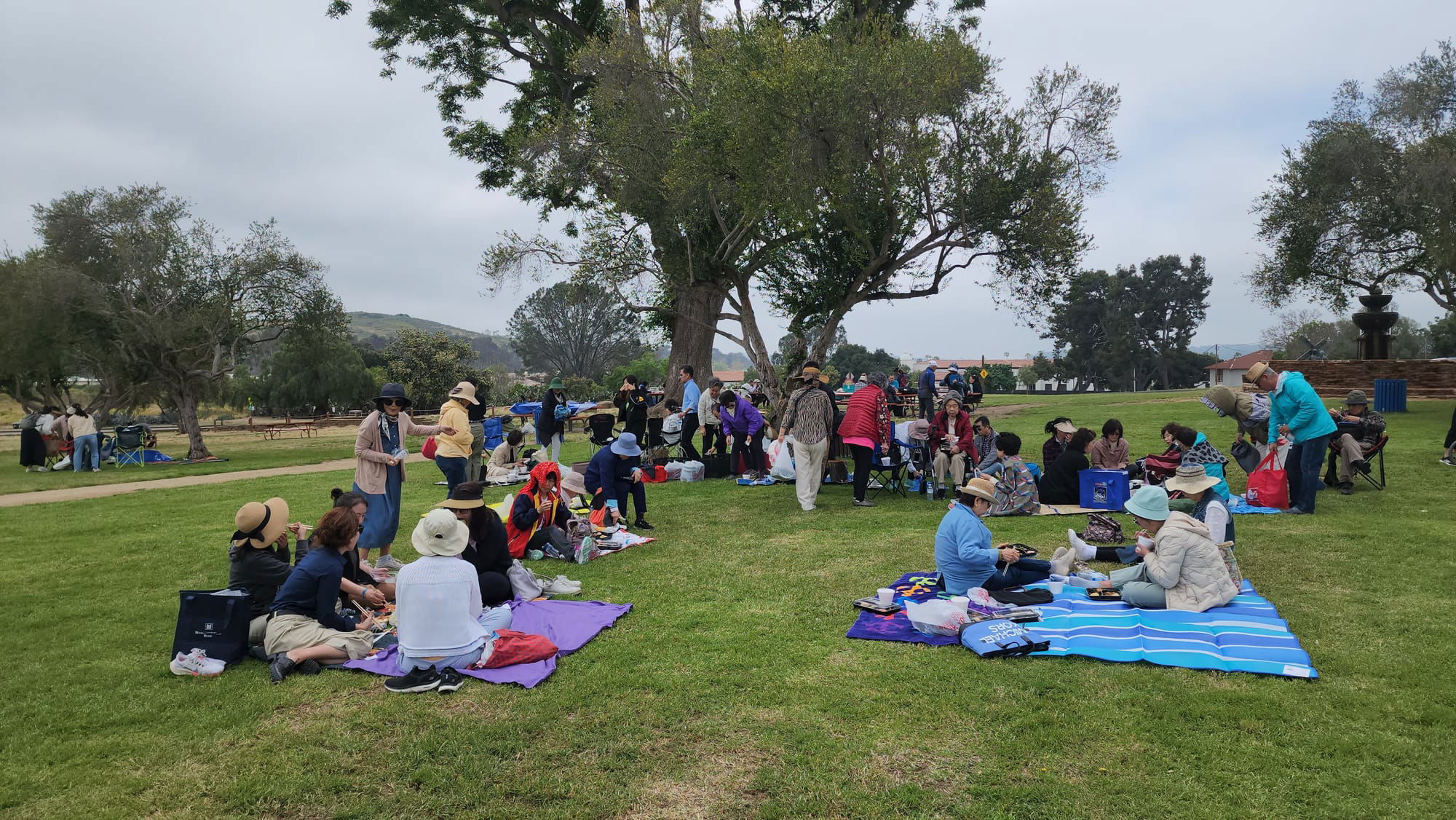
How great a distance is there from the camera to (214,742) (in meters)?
4.14

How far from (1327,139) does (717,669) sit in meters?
23.5

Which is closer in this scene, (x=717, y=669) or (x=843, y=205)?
(x=717, y=669)

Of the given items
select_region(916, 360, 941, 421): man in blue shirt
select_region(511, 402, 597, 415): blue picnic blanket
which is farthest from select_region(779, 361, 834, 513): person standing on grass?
select_region(916, 360, 941, 421): man in blue shirt


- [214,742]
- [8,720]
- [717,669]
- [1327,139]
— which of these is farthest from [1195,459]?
[1327,139]

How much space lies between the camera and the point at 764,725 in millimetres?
4223

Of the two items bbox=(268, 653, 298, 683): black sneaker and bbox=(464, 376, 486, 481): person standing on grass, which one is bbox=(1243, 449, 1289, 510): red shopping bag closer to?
bbox=(268, 653, 298, 683): black sneaker

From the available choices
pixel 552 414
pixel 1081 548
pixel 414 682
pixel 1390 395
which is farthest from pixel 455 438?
pixel 1390 395

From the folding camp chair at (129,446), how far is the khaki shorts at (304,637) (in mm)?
17716

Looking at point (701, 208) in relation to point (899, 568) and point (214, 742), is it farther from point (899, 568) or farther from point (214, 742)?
point (214, 742)

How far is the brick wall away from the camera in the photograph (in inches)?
917

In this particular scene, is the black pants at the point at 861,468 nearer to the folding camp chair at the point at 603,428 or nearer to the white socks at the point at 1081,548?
the white socks at the point at 1081,548

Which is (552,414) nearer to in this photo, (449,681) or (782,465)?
(782,465)

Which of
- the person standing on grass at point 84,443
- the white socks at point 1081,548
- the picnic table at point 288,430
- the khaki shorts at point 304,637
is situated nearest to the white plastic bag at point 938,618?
the white socks at point 1081,548

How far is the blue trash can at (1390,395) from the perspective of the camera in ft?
66.4
